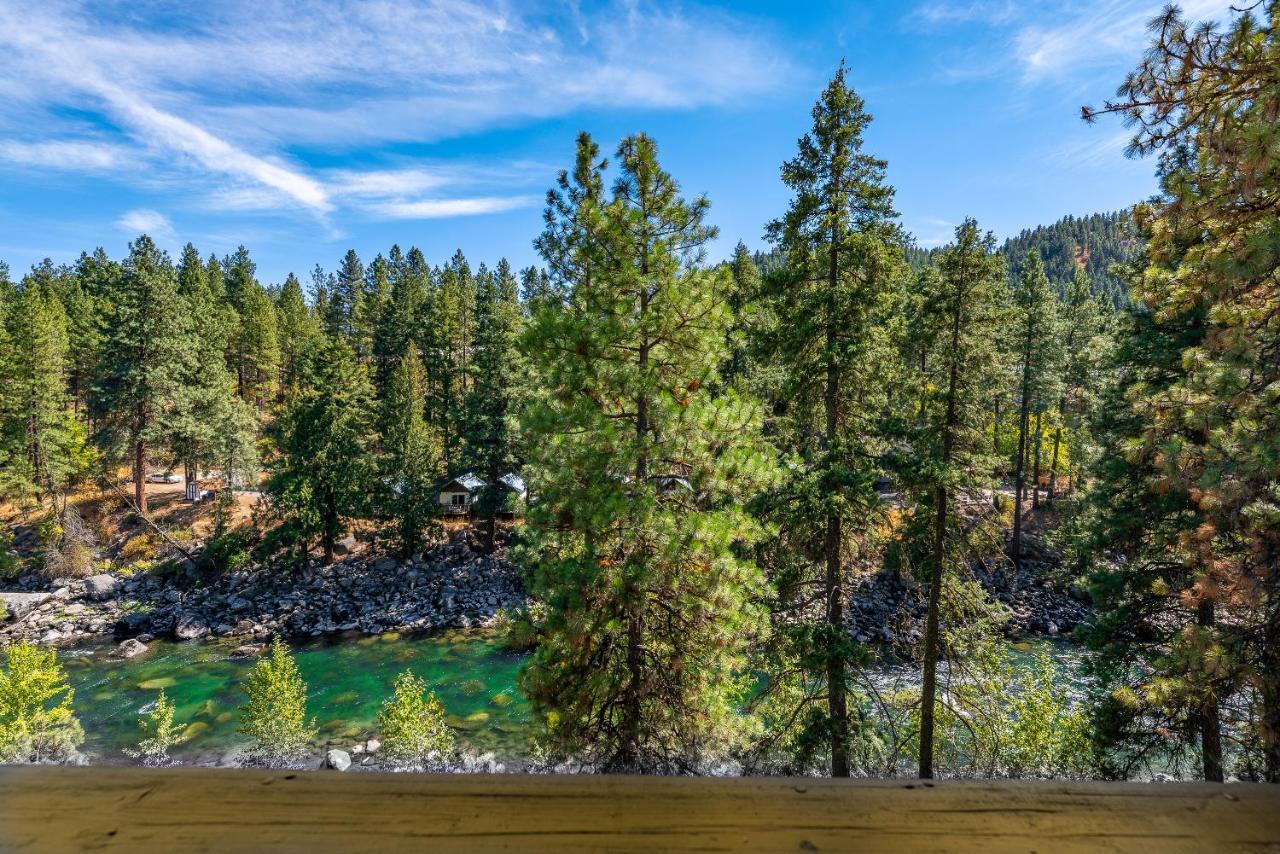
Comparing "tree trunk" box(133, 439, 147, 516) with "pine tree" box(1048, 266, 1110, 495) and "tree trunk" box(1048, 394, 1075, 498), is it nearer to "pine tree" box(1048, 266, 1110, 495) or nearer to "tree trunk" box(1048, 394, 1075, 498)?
"pine tree" box(1048, 266, 1110, 495)

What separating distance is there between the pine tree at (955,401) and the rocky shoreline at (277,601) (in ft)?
47.7

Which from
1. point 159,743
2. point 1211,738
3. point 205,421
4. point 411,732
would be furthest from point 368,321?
point 1211,738

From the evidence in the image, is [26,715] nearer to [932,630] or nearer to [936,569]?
[932,630]

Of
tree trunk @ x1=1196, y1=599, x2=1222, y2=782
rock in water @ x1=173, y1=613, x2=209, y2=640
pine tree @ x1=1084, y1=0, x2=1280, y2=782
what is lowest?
rock in water @ x1=173, y1=613, x2=209, y2=640

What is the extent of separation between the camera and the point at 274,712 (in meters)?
12.8

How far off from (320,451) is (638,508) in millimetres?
23943

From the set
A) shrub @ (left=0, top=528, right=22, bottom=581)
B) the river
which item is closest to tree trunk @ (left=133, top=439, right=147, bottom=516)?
shrub @ (left=0, top=528, right=22, bottom=581)

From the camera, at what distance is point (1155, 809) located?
129cm

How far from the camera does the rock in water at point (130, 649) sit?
20.1 meters

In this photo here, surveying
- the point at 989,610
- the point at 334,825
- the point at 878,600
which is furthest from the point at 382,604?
the point at 334,825

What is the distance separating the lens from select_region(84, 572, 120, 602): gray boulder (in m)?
24.8

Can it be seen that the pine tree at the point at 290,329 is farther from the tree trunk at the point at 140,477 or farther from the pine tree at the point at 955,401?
the pine tree at the point at 955,401

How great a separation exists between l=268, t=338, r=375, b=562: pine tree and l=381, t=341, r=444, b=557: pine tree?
162 centimetres

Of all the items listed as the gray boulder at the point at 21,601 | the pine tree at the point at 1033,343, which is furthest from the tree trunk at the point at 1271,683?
the gray boulder at the point at 21,601
